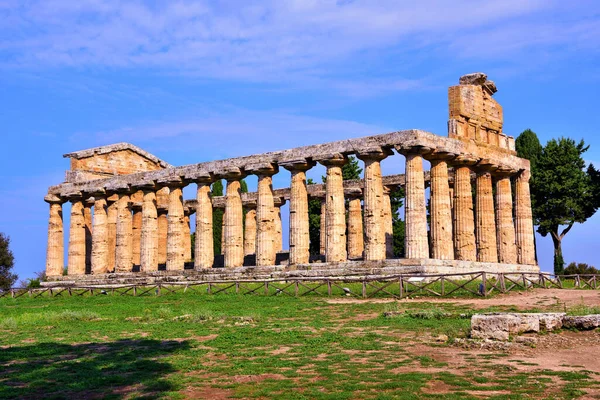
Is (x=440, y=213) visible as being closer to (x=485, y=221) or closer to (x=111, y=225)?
(x=485, y=221)

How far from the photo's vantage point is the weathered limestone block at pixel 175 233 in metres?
53.7

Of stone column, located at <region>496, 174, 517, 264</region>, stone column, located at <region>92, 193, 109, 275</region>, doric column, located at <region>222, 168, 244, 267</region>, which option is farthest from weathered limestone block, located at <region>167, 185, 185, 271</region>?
stone column, located at <region>496, 174, 517, 264</region>

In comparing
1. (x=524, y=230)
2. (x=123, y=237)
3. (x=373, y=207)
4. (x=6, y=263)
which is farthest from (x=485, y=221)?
(x=6, y=263)

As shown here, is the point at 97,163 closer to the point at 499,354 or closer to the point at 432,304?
the point at 432,304

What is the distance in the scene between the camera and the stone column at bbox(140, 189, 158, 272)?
55.6 meters

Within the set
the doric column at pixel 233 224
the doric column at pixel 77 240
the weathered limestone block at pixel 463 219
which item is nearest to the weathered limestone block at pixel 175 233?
the doric column at pixel 233 224

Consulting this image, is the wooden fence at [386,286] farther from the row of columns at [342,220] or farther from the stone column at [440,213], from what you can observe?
the row of columns at [342,220]

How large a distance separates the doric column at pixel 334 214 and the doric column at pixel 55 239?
27577mm

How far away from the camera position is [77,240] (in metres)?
61.5

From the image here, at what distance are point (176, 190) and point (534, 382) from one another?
41.3 metres

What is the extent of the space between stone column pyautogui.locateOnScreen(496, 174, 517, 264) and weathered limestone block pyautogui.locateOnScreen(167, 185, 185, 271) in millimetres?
21680

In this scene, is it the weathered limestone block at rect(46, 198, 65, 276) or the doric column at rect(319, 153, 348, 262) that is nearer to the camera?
the doric column at rect(319, 153, 348, 262)

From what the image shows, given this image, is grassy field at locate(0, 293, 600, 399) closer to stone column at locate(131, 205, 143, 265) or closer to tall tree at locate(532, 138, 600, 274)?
stone column at locate(131, 205, 143, 265)

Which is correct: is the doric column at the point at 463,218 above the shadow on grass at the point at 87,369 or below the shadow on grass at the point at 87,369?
above
